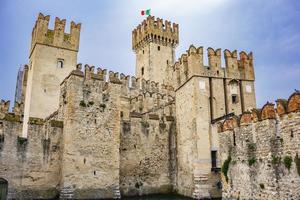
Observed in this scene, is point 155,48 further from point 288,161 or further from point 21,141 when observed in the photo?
point 288,161

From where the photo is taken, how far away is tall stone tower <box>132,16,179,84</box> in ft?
139

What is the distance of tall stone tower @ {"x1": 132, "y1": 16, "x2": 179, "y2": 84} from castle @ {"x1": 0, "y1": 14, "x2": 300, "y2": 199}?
15.5 metres

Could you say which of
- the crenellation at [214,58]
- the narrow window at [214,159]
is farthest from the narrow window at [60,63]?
the narrow window at [214,159]

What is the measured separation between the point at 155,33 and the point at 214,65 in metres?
23.1

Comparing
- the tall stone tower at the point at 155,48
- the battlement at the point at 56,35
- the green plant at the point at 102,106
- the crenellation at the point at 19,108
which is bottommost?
the green plant at the point at 102,106

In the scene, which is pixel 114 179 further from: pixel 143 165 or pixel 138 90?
pixel 138 90

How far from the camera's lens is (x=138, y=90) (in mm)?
32781

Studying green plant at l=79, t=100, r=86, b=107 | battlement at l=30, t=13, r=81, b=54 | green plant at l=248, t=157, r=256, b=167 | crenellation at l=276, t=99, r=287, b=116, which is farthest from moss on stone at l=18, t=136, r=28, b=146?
crenellation at l=276, t=99, r=287, b=116

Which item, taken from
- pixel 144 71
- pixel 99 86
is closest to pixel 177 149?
pixel 99 86

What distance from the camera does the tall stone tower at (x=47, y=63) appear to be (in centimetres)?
2662

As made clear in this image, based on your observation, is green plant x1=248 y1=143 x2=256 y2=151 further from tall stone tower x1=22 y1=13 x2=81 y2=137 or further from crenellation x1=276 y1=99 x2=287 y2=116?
tall stone tower x1=22 y1=13 x2=81 y2=137

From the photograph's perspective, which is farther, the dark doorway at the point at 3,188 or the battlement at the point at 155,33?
the battlement at the point at 155,33

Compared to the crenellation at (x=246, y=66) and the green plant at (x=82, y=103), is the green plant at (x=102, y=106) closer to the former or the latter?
the green plant at (x=82, y=103)

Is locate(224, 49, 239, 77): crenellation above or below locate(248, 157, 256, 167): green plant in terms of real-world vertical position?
above
